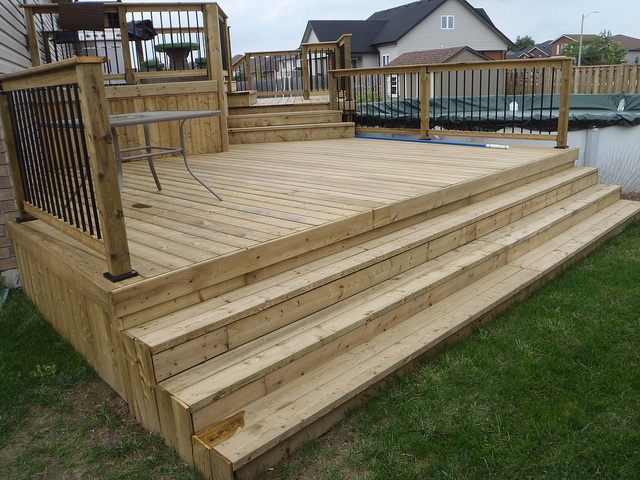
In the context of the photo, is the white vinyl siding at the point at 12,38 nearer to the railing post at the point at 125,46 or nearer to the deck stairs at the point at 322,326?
the railing post at the point at 125,46

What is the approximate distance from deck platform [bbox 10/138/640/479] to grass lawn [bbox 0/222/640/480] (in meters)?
0.11

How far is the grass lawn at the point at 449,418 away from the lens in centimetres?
200

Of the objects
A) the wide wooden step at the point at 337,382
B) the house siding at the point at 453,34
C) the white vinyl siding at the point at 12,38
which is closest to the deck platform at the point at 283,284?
the wide wooden step at the point at 337,382

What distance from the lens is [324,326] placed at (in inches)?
99.5

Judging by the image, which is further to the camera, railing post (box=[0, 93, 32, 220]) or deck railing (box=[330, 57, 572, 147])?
deck railing (box=[330, 57, 572, 147])

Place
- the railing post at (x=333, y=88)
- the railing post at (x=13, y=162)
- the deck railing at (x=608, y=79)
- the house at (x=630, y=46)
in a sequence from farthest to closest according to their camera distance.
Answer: the house at (x=630, y=46) → the deck railing at (x=608, y=79) → the railing post at (x=333, y=88) → the railing post at (x=13, y=162)

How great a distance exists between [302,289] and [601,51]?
1684 inches

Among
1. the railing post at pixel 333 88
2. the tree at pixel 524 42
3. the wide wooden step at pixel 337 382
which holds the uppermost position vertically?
the tree at pixel 524 42

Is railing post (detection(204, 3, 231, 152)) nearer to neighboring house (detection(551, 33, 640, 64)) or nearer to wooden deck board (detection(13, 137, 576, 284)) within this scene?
wooden deck board (detection(13, 137, 576, 284))

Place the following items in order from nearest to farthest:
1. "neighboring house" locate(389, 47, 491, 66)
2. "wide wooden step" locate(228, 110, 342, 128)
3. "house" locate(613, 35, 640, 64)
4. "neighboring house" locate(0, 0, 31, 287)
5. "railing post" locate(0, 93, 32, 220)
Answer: "railing post" locate(0, 93, 32, 220), "neighboring house" locate(0, 0, 31, 287), "wide wooden step" locate(228, 110, 342, 128), "neighboring house" locate(389, 47, 491, 66), "house" locate(613, 35, 640, 64)

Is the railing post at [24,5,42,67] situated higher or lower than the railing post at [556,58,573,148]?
higher

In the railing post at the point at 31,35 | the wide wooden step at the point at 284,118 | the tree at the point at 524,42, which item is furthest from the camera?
the tree at the point at 524,42

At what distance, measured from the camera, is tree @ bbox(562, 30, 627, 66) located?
3409 cm

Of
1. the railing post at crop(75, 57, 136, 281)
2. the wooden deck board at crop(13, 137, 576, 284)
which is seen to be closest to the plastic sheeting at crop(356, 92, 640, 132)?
the wooden deck board at crop(13, 137, 576, 284)
